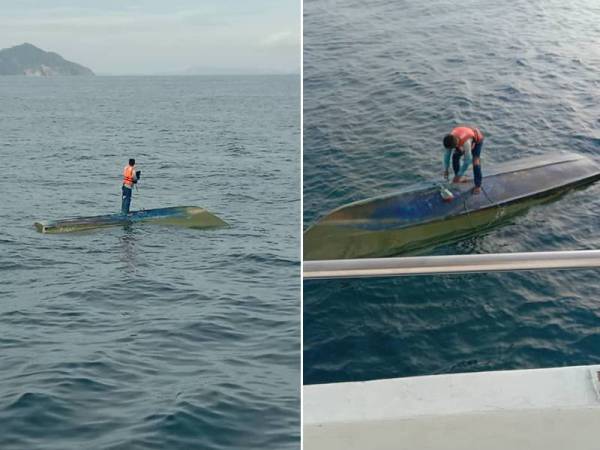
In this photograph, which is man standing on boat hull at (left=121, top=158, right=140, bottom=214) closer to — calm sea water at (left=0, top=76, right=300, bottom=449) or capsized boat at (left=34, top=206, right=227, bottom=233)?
capsized boat at (left=34, top=206, right=227, bottom=233)

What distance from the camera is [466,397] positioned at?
151cm

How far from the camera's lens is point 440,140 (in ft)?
10.7

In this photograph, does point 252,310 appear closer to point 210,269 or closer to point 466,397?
point 210,269

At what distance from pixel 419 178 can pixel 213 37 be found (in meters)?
13.1

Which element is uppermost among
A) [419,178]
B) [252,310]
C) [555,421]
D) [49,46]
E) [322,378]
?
[49,46]

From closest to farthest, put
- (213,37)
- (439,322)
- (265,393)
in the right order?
(439,322)
(265,393)
(213,37)

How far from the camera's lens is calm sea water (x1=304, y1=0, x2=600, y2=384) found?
3.10m

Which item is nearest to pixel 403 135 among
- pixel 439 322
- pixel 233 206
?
pixel 439 322

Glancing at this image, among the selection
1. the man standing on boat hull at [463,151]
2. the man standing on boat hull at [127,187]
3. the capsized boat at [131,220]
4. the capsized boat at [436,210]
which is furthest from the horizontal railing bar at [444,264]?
the man standing on boat hull at [127,187]

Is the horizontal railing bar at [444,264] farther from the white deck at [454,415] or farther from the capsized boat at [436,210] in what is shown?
the capsized boat at [436,210]

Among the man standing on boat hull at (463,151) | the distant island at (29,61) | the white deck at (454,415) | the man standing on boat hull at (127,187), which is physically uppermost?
the distant island at (29,61)

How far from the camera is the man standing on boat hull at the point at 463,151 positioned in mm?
3217

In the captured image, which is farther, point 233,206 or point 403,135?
point 233,206

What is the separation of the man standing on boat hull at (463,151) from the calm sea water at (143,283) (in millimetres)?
1026
